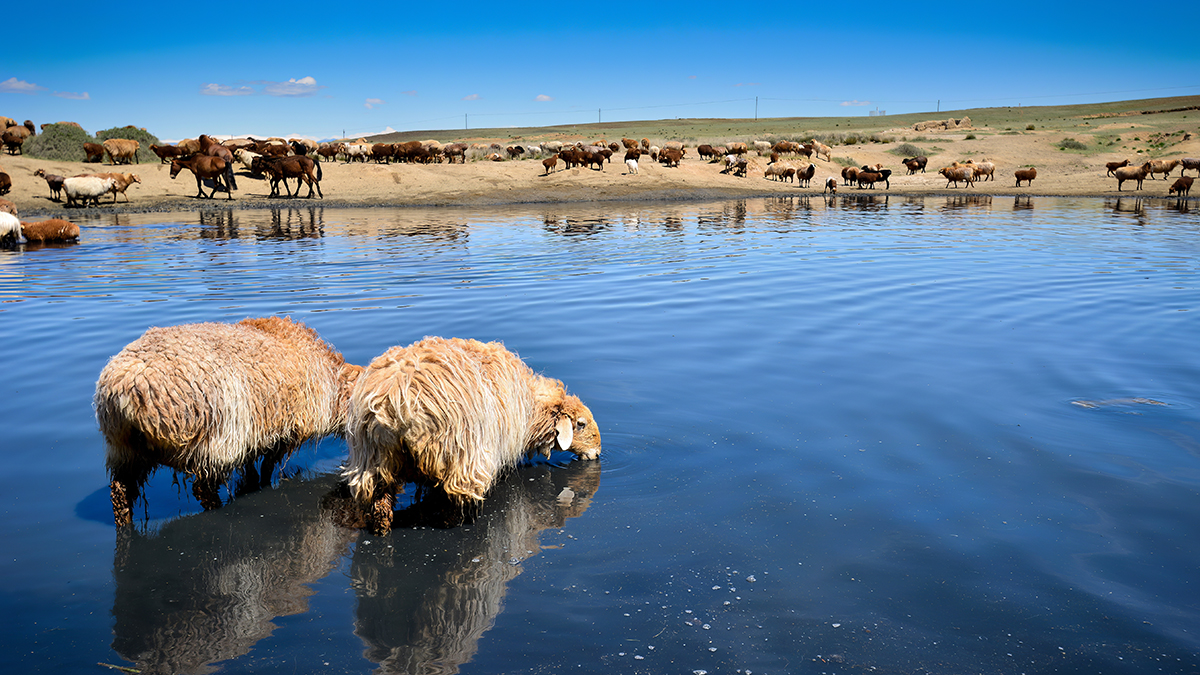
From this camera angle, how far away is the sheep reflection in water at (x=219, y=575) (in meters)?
3.83

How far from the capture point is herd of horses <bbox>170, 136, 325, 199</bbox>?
106 ft

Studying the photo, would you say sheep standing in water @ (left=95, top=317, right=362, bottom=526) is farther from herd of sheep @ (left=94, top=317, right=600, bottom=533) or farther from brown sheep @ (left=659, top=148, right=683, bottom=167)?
brown sheep @ (left=659, top=148, right=683, bottom=167)

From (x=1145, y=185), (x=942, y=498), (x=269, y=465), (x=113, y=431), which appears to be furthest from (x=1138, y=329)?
(x=1145, y=185)

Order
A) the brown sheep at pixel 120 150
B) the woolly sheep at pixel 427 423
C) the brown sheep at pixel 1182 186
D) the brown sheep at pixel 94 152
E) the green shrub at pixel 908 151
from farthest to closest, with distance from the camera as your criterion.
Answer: the green shrub at pixel 908 151
the brown sheep at pixel 120 150
the brown sheep at pixel 94 152
the brown sheep at pixel 1182 186
the woolly sheep at pixel 427 423

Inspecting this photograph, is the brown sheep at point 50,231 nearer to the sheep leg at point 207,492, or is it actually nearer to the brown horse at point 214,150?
the brown horse at point 214,150

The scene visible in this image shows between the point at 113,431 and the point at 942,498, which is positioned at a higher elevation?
the point at 113,431

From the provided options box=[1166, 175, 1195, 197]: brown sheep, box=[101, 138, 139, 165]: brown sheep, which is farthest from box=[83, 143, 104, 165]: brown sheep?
box=[1166, 175, 1195, 197]: brown sheep

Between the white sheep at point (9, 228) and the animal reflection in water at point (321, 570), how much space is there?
60.7 feet

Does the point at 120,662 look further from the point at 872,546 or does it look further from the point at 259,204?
the point at 259,204

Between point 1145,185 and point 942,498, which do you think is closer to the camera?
point 942,498

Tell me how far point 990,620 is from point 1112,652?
1.66 ft

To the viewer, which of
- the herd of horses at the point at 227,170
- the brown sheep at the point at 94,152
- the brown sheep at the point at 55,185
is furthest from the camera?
the brown sheep at the point at 94,152

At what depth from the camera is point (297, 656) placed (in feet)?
12.2

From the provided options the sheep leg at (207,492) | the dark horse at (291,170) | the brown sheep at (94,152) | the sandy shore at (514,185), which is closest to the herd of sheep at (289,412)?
the sheep leg at (207,492)
